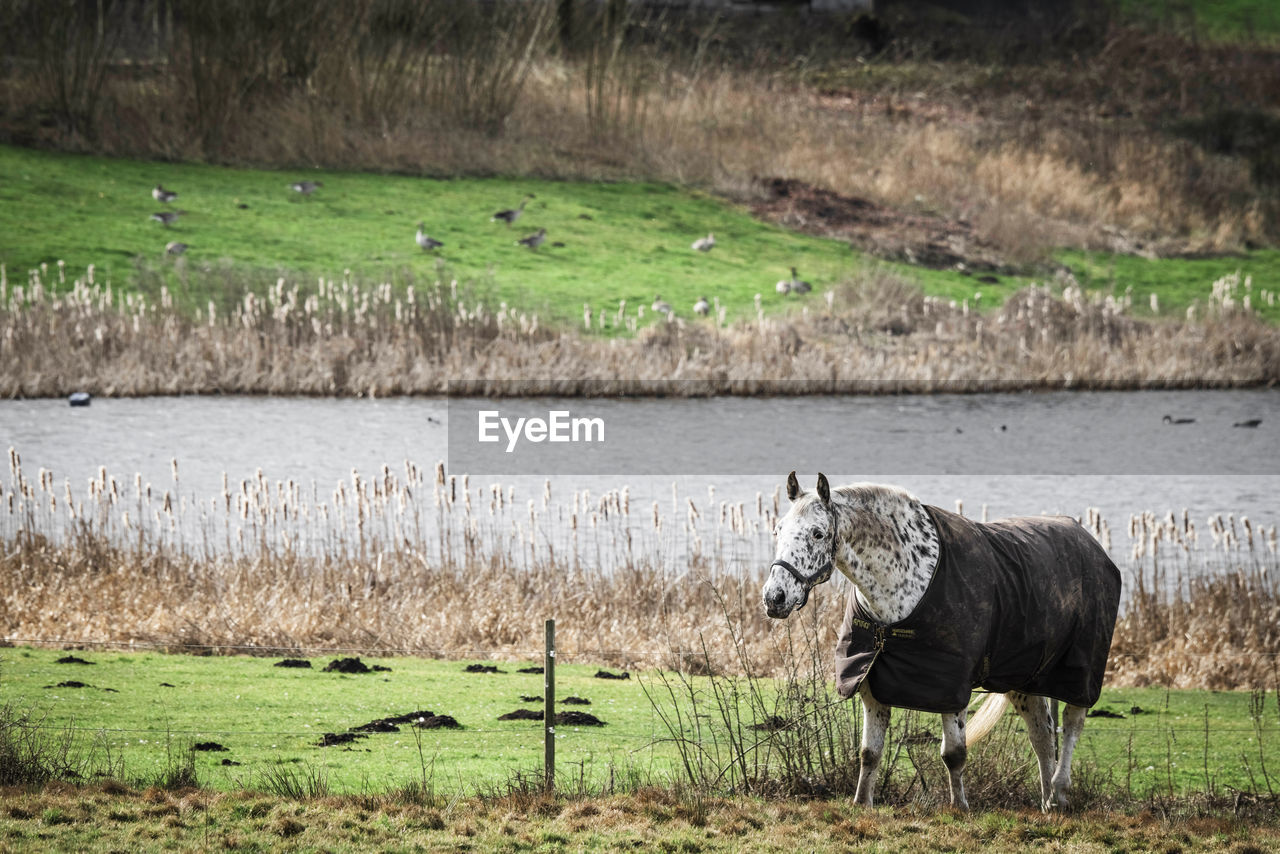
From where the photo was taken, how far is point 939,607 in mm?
7152

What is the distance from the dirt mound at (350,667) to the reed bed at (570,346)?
13.4 m

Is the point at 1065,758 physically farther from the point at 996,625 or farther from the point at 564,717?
the point at 564,717

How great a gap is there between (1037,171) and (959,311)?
1087 cm

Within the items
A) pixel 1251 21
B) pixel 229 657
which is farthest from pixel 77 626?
pixel 1251 21

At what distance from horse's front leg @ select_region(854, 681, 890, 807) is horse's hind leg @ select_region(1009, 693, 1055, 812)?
985 mm

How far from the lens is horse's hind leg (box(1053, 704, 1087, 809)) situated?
7867mm

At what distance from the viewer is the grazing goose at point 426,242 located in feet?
94.8

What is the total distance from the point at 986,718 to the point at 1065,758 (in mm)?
546

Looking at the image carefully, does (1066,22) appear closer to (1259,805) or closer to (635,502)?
(635,502)

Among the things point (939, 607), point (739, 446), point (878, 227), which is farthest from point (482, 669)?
point (878, 227)

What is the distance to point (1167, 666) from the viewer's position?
12.3 m

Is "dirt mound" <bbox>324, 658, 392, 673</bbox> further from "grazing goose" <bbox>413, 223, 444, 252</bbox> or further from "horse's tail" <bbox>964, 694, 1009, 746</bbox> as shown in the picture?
"grazing goose" <bbox>413, 223, 444, 252</bbox>

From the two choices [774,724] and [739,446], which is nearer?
[774,724]

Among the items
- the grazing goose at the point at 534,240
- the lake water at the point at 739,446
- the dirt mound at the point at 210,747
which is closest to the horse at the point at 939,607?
the dirt mound at the point at 210,747
